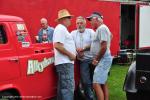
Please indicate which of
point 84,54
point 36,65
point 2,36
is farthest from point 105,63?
point 2,36

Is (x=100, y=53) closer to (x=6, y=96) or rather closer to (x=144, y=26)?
(x=6, y=96)

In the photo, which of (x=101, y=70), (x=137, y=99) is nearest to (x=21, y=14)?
(x=101, y=70)

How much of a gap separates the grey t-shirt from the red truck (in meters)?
0.93

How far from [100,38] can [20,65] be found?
1751mm

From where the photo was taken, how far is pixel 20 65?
6.28 m

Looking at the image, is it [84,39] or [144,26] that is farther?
[144,26]

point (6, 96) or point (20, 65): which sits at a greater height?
point (20, 65)

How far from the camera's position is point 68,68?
7168 millimetres

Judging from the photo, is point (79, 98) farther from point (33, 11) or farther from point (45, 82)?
point (33, 11)

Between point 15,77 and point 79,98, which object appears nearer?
point 15,77

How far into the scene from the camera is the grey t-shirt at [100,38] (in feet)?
24.1

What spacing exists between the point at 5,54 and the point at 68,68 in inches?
54.6

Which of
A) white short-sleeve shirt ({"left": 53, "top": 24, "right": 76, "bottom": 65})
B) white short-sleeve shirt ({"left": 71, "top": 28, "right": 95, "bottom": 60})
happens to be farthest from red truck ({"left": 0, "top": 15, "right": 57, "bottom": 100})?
white short-sleeve shirt ({"left": 71, "top": 28, "right": 95, "bottom": 60})

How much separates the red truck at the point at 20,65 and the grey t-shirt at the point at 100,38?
933 mm
